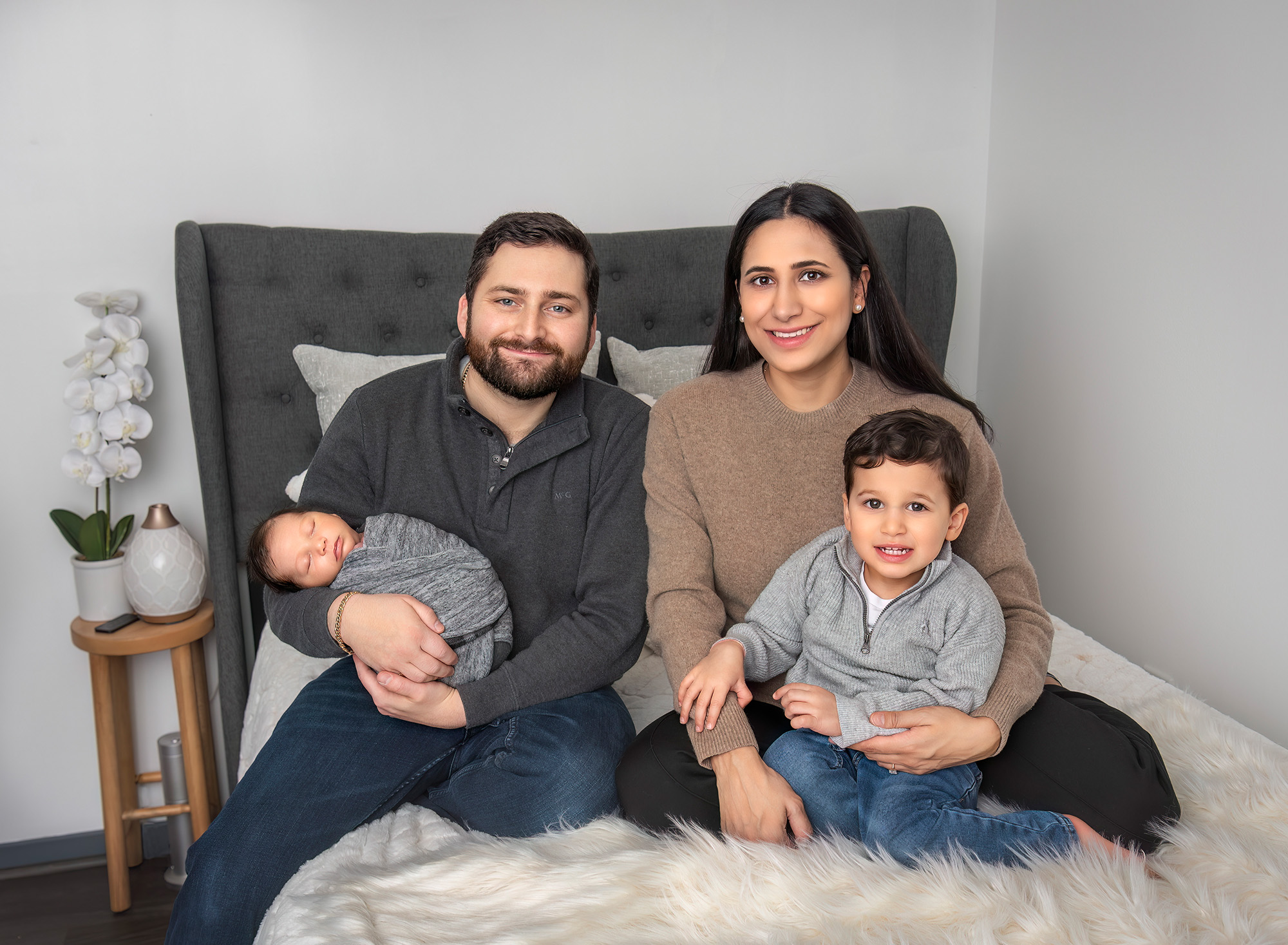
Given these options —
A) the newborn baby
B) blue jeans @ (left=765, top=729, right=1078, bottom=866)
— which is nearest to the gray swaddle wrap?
the newborn baby

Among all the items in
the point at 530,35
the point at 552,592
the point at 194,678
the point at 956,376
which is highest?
the point at 530,35

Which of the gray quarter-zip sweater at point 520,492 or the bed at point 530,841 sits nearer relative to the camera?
the bed at point 530,841

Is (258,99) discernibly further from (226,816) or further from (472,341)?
(226,816)

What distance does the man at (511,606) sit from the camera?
1347 millimetres

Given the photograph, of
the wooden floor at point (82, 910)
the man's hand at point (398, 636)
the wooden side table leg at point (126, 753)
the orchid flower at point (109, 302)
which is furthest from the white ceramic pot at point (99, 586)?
the man's hand at point (398, 636)

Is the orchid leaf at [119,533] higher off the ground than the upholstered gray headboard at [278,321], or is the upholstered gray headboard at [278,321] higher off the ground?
the upholstered gray headboard at [278,321]

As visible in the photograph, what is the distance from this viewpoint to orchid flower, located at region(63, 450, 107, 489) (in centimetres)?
212

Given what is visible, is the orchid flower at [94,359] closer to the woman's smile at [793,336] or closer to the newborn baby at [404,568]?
the newborn baby at [404,568]

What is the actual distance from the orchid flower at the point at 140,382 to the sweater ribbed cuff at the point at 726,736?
1625mm

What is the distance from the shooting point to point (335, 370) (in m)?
2.19

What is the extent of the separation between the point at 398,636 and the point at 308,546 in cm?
25

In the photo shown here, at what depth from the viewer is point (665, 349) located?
7.63 feet

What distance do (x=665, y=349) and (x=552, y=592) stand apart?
906mm

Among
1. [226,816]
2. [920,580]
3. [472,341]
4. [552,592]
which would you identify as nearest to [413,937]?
[226,816]
